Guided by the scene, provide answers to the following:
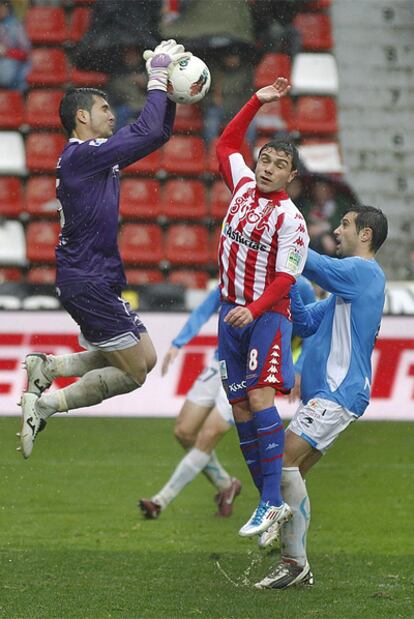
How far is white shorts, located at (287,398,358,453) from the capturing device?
7023mm

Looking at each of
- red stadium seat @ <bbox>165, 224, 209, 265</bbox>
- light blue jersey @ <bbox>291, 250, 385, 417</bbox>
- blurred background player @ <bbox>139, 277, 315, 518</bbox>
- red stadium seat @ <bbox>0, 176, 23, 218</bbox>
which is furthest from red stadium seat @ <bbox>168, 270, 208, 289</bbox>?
light blue jersey @ <bbox>291, 250, 385, 417</bbox>

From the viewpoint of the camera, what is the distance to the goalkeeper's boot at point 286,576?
7.06 m

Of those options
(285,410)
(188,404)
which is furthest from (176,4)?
(188,404)

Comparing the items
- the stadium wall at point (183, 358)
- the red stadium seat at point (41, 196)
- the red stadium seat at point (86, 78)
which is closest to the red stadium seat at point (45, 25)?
the red stadium seat at point (86, 78)

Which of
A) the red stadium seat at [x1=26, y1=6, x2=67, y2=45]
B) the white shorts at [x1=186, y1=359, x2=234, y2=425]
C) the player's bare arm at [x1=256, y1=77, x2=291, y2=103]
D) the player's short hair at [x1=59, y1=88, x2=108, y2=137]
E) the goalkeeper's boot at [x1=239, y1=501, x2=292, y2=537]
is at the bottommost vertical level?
the white shorts at [x1=186, y1=359, x2=234, y2=425]

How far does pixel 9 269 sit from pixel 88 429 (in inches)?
136

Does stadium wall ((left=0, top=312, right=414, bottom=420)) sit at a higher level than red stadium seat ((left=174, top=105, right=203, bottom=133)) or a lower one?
lower

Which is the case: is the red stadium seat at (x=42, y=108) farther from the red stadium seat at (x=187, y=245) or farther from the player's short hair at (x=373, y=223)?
the player's short hair at (x=373, y=223)

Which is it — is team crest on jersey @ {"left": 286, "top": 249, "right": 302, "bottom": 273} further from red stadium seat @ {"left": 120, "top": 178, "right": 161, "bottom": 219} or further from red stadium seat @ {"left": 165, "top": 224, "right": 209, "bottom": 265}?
red stadium seat @ {"left": 120, "top": 178, "right": 161, "bottom": 219}

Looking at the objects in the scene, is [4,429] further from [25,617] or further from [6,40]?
[6,40]

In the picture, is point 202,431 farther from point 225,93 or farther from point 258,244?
point 225,93

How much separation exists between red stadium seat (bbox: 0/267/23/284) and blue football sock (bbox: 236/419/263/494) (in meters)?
8.88

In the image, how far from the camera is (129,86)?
1571cm

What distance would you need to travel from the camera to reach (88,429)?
42.5 feet
